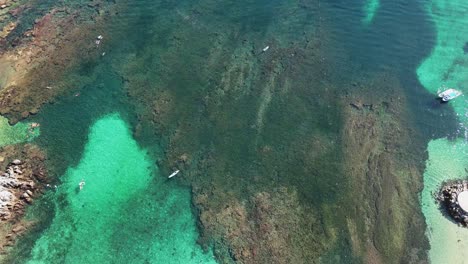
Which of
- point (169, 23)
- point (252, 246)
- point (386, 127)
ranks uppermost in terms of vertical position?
point (169, 23)

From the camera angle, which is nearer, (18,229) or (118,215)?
(18,229)

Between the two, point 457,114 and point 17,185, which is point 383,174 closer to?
point 457,114

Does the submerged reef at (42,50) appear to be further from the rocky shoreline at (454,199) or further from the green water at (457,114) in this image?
the rocky shoreline at (454,199)

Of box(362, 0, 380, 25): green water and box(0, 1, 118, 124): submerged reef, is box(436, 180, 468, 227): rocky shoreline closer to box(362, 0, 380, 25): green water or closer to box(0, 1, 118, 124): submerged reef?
box(362, 0, 380, 25): green water

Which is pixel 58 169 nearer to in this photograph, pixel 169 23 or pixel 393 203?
pixel 169 23

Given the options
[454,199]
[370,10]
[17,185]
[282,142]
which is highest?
[370,10]

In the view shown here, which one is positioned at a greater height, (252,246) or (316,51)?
(316,51)

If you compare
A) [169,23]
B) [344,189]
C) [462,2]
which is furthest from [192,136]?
[462,2]

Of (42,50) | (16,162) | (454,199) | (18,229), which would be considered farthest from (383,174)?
(42,50)
